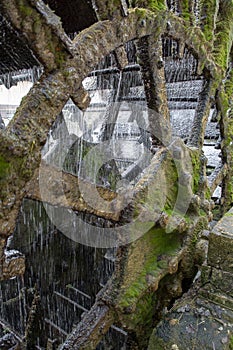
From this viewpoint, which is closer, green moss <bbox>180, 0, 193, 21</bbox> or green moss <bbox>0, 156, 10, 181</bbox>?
green moss <bbox>0, 156, 10, 181</bbox>

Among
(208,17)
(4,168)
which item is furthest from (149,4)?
(4,168)

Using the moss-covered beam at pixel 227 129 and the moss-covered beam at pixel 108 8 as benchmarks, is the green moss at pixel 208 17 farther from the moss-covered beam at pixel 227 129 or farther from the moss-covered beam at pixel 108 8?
the moss-covered beam at pixel 108 8

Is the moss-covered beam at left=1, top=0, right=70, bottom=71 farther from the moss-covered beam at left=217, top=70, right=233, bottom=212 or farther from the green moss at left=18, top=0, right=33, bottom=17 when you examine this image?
the moss-covered beam at left=217, top=70, right=233, bottom=212

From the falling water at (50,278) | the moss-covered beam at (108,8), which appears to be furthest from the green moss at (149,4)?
the falling water at (50,278)

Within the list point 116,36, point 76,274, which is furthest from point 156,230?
point 76,274

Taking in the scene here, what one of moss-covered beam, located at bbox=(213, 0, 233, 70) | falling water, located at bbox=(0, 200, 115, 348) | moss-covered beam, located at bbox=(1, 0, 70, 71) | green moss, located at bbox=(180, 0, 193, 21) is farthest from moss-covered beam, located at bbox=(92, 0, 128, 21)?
falling water, located at bbox=(0, 200, 115, 348)

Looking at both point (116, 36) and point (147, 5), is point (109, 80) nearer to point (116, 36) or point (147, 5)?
point (147, 5)

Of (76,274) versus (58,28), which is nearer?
(58,28)

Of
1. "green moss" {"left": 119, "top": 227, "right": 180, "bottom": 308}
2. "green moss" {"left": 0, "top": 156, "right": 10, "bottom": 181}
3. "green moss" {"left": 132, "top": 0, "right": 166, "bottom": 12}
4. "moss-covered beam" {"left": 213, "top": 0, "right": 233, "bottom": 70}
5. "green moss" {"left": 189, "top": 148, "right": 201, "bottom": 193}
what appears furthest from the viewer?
"moss-covered beam" {"left": 213, "top": 0, "right": 233, "bottom": 70}

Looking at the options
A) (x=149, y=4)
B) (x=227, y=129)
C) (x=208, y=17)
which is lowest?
(x=227, y=129)

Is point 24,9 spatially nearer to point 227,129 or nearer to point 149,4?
point 149,4

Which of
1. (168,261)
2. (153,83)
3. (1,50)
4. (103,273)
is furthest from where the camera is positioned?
(103,273)

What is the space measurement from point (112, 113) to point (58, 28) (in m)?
3.52

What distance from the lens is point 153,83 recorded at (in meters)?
2.31
